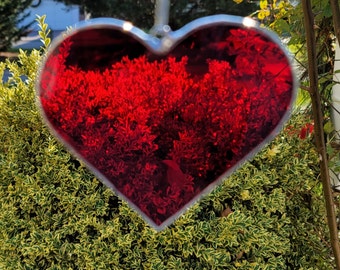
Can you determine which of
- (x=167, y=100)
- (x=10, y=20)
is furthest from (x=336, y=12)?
(x=10, y=20)

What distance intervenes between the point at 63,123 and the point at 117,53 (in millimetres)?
232

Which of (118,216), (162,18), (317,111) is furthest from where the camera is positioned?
(118,216)

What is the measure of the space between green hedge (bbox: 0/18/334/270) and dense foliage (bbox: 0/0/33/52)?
12026 millimetres

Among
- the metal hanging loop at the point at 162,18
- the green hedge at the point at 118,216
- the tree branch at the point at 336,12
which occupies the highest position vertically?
the metal hanging loop at the point at 162,18

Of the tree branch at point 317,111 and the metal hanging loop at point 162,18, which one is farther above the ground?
the metal hanging loop at point 162,18

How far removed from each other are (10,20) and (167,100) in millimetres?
13410

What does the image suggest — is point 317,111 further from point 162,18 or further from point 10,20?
point 10,20

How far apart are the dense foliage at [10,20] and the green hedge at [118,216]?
39.5 feet

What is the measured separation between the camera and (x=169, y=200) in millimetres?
1213

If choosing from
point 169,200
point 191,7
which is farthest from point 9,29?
point 169,200

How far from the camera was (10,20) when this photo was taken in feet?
45.3

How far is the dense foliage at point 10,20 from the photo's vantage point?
1360cm

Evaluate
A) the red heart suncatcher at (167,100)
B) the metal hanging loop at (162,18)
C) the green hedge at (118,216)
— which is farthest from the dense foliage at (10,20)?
the metal hanging loop at (162,18)

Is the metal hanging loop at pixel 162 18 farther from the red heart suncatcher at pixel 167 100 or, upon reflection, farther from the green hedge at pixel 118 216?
the green hedge at pixel 118 216
